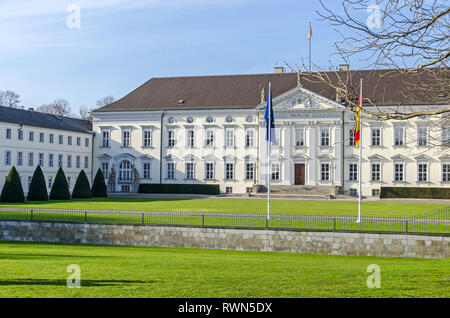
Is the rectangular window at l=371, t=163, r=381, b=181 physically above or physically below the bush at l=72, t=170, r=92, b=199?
above

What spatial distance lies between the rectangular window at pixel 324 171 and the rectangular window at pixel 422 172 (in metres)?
8.90

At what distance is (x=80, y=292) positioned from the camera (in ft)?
34.9

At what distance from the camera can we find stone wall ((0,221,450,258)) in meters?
24.5

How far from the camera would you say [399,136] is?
5916 centimetres

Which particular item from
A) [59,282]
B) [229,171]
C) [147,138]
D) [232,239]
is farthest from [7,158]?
[59,282]

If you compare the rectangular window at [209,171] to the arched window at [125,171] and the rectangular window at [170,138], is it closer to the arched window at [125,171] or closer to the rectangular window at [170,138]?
the rectangular window at [170,138]

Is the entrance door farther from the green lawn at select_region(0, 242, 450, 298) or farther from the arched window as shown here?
the green lawn at select_region(0, 242, 450, 298)

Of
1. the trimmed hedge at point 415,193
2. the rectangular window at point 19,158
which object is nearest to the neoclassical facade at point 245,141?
the trimmed hedge at point 415,193

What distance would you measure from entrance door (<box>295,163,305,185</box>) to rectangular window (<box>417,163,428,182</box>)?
11.5 metres

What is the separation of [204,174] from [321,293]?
53405 mm

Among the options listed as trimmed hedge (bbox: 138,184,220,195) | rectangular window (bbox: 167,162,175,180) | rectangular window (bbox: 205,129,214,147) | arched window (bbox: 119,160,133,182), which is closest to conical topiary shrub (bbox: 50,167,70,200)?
trimmed hedge (bbox: 138,184,220,195)
